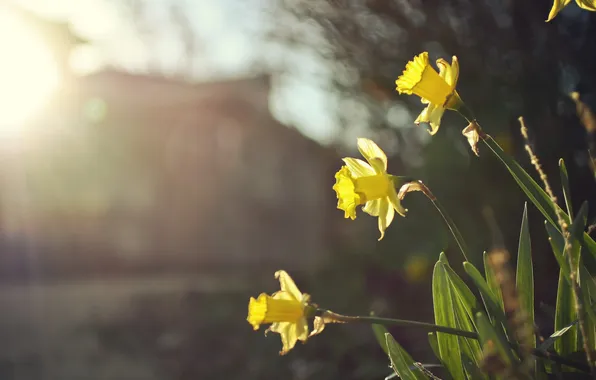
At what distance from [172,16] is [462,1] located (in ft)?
22.8

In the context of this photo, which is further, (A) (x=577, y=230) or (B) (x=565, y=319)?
(B) (x=565, y=319)

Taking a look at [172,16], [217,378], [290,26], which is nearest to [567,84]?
[290,26]

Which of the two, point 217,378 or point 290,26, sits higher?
point 290,26

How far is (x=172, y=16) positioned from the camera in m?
8.93

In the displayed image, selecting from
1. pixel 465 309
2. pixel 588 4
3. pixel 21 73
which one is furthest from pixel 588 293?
pixel 21 73

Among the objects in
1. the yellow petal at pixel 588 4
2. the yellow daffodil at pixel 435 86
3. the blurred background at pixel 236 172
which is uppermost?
the yellow petal at pixel 588 4

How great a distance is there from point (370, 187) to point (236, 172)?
8.80m

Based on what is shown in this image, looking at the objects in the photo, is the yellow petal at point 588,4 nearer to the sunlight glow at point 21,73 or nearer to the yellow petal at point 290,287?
the yellow petal at point 290,287

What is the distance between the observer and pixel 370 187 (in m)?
0.99

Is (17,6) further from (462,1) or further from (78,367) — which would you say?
(462,1)

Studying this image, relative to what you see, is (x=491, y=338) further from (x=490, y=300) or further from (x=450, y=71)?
(x=450, y=71)

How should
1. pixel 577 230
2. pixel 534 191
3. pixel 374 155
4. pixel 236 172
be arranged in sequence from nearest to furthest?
1. pixel 577 230
2. pixel 534 191
3. pixel 374 155
4. pixel 236 172

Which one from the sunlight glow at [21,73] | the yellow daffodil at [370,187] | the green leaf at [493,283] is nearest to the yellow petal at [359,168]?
the yellow daffodil at [370,187]

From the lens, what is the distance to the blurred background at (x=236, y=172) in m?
2.60
